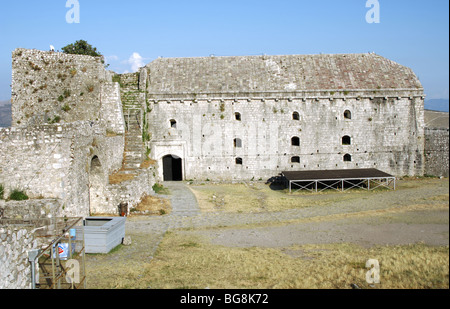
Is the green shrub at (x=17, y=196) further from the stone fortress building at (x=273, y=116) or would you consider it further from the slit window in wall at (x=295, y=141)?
the slit window in wall at (x=295, y=141)

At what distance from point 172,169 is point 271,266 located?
76.8ft

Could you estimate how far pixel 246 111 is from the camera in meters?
31.9

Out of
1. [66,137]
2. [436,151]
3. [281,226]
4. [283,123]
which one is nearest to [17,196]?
[66,137]

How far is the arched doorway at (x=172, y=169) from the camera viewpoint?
34.8 m

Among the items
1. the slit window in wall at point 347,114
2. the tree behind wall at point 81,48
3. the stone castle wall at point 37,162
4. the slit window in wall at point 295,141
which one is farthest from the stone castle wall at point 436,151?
the tree behind wall at point 81,48

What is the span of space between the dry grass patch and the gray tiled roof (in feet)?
62.8

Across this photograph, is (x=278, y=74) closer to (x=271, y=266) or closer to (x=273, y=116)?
(x=273, y=116)

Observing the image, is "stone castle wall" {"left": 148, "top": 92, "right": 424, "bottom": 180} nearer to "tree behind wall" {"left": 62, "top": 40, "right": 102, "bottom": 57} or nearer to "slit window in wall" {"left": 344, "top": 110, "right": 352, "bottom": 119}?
"slit window in wall" {"left": 344, "top": 110, "right": 352, "bottom": 119}

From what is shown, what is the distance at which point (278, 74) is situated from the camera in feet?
108

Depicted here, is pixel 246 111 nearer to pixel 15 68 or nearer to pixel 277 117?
pixel 277 117

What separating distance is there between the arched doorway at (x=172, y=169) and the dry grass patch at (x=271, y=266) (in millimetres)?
19108

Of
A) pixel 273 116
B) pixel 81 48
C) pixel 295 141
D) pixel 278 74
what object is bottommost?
pixel 295 141

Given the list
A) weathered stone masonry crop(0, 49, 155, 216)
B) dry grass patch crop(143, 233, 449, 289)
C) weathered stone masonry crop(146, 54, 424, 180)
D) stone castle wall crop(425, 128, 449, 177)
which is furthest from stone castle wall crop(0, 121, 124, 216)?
stone castle wall crop(425, 128, 449, 177)
